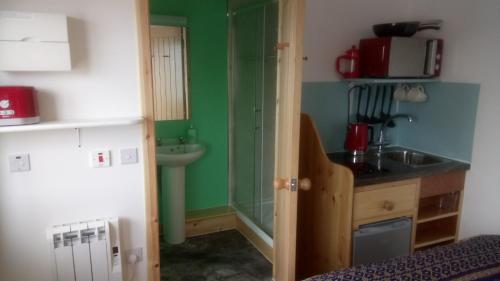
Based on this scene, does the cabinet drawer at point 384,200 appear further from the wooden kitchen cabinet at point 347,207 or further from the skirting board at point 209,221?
the skirting board at point 209,221

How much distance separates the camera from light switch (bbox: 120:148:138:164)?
197 centimetres

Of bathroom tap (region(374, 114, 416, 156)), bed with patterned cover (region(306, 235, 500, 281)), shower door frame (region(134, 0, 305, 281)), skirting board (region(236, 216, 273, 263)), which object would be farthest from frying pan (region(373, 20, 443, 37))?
skirting board (region(236, 216, 273, 263))

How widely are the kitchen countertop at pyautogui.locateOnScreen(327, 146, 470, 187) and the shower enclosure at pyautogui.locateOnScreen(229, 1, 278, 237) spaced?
1.87 ft

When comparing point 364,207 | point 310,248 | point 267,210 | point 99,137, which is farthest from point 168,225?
point 364,207

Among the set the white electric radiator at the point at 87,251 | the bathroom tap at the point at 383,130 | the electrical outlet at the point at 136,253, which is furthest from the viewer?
the bathroom tap at the point at 383,130

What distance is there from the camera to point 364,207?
2.29m

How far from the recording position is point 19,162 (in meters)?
1.77

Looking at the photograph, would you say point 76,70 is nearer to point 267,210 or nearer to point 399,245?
point 267,210

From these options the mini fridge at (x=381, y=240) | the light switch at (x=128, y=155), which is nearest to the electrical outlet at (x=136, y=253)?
the light switch at (x=128, y=155)

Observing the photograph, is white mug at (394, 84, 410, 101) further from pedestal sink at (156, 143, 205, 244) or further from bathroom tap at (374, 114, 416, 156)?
pedestal sink at (156, 143, 205, 244)

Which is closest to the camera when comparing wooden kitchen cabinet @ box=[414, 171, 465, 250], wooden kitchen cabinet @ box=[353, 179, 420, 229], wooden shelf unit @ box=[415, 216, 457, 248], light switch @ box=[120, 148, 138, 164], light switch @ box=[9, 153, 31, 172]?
light switch @ box=[9, 153, 31, 172]

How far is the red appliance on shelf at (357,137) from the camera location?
2660 millimetres

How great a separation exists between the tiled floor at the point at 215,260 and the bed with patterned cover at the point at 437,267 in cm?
121

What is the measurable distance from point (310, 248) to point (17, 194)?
186cm
